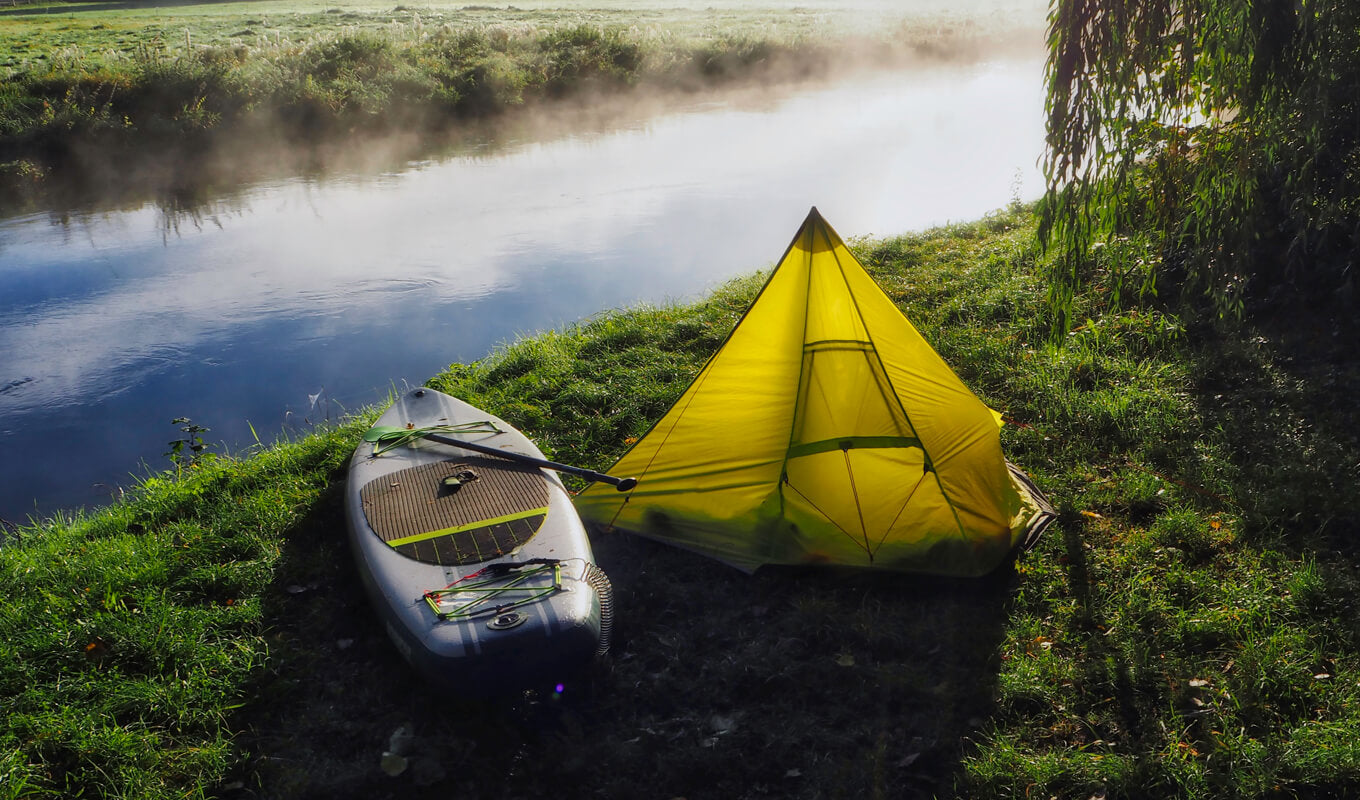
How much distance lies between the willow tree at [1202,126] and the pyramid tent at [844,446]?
5.16ft

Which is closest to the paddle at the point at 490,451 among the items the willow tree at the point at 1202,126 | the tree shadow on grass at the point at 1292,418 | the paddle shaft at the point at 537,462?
the paddle shaft at the point at 537,462

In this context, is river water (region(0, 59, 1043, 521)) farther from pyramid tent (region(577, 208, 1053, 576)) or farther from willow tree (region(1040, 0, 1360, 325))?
willow tree (region(1040, 0, 1360, 325))

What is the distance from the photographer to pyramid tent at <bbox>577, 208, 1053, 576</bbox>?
4.81 m

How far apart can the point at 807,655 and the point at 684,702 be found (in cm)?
68

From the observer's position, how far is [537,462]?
5375 millimetres

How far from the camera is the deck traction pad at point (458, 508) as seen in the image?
15.0ft

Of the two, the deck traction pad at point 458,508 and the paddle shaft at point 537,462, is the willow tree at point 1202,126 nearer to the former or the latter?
the paddle shaft at point 537,462

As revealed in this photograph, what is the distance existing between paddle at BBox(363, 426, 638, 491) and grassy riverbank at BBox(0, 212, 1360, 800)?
1.46 ft

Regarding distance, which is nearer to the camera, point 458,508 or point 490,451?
point 458,508

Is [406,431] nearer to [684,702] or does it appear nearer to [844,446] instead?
[684,702]

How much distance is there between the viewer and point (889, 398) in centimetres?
484

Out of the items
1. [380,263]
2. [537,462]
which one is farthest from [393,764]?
[380,263]

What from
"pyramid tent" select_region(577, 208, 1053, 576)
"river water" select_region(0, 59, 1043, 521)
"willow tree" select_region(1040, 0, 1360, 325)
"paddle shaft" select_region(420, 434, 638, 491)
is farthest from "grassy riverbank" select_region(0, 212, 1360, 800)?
"river water" select_region(0, 59, 1043, 521)

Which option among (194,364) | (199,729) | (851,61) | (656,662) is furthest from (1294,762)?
(851,61)
